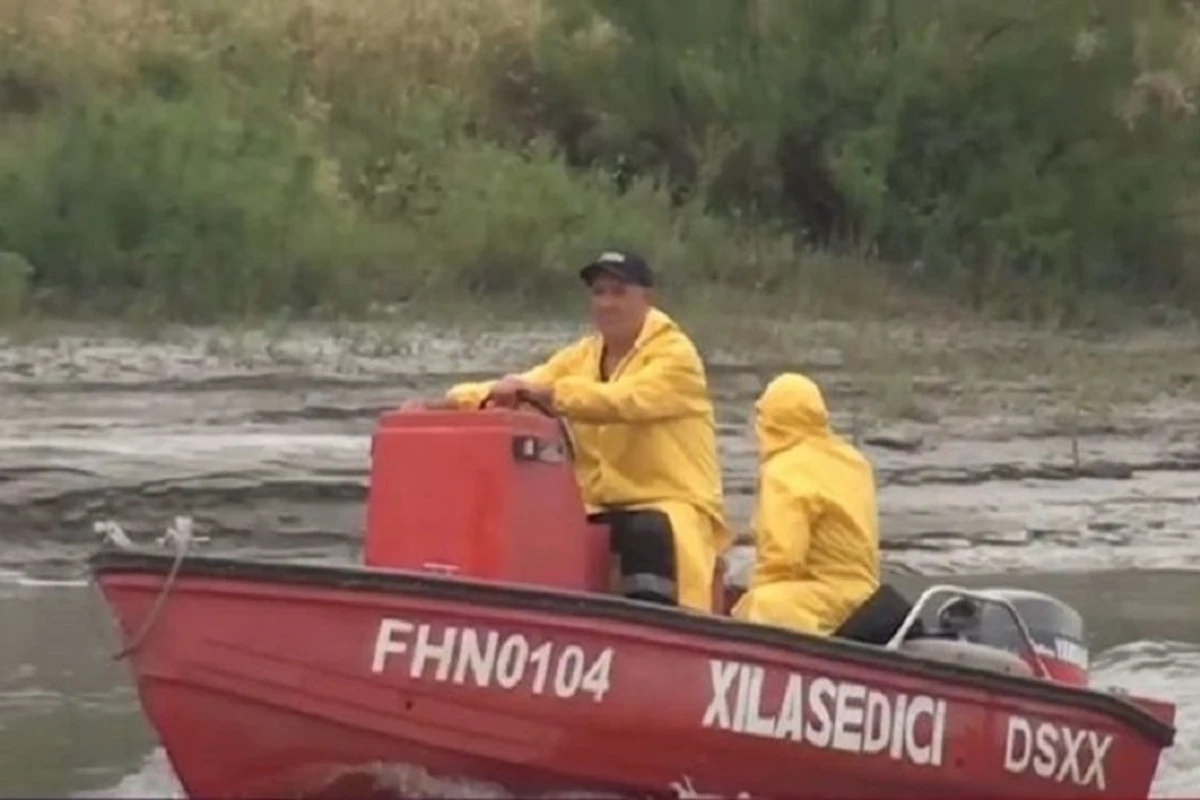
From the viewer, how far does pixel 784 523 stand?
9.82 metres

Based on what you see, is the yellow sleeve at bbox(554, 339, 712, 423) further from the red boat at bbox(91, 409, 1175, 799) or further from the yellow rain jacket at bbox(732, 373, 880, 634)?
the yellow rain jacket at bbox(732, 373, 880, 634)

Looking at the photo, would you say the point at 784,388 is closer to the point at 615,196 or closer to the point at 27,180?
the point at 27,180

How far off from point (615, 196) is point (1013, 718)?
53.5ft

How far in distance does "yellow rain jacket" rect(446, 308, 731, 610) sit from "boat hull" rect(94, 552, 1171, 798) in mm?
578

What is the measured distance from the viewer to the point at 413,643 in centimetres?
913

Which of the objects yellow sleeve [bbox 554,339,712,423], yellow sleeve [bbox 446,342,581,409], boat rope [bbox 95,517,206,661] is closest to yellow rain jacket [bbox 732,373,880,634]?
yellow sleeve [bbox 554,339,712,423]

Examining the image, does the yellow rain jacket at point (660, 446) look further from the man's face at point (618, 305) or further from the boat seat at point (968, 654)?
the boat seat at point (968, 654)

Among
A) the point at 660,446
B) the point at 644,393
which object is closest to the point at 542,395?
the point at 644,393

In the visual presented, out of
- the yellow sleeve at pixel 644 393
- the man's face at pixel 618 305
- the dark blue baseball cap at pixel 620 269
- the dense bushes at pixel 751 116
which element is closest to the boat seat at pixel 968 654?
the yellow sleeve at pixel 644 393

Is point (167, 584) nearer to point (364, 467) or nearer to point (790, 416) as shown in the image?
point (790, 416)

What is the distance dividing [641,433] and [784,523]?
0.53 meters

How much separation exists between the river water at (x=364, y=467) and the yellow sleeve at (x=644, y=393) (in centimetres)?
252

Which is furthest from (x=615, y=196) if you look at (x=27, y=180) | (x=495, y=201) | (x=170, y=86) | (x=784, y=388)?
(x=784, y=388)

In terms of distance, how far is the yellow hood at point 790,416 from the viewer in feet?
32.6
